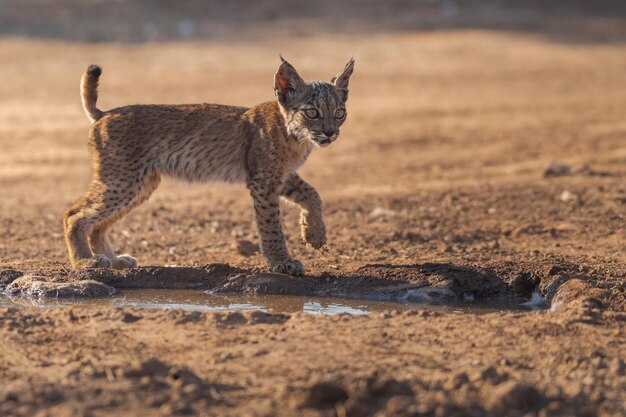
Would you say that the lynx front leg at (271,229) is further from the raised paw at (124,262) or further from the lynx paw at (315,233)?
the raised paw at (124,262)

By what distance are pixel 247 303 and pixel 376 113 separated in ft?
39.7

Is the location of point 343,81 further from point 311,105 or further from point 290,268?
point 290,268

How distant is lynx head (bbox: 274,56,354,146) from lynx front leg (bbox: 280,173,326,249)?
424 millimetres

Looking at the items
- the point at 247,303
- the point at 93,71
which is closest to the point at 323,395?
the point at 247,303

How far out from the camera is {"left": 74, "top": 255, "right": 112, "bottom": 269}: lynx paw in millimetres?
9242

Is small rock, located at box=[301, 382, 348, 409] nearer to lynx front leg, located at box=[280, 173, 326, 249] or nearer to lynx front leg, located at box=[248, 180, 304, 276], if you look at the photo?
lynx front leg, located at box=[248, 180, 304, 276]

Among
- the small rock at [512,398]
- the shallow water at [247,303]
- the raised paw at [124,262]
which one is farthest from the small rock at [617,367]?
the raised paw at [124,262]

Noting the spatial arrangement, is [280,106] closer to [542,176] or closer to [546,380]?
[546,380]

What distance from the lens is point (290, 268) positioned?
9.02 m

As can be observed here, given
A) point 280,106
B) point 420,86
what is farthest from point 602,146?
point 280,106

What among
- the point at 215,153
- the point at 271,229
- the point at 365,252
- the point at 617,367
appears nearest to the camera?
the point at 617,367

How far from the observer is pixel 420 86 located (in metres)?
23.0

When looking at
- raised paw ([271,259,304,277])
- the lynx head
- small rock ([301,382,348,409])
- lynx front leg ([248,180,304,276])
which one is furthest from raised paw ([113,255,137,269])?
small rock ([301,382,348,409])

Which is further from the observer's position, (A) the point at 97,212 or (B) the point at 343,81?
(B) the point at 343,81
